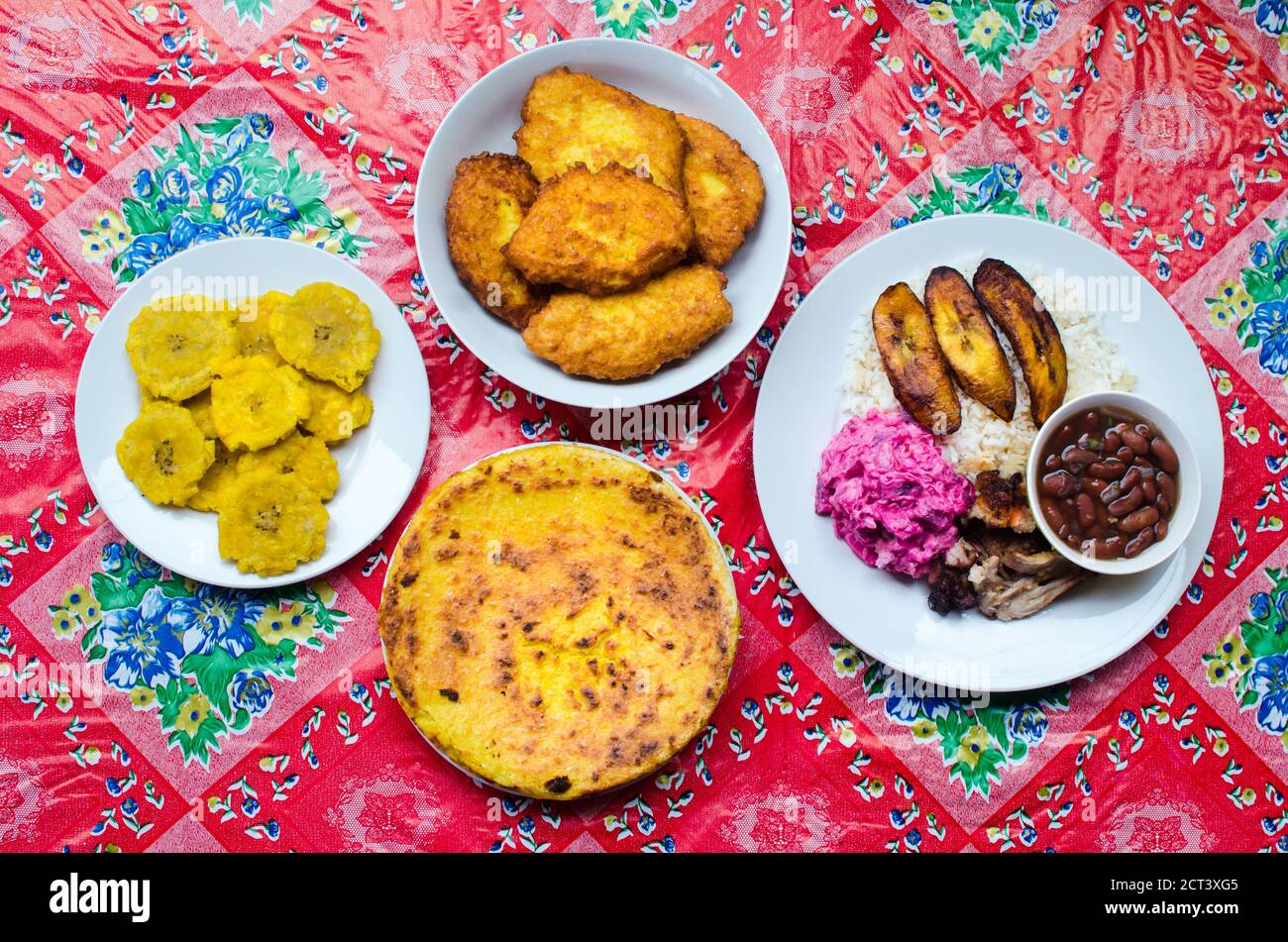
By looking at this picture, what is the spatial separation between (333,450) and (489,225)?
30.1 inches

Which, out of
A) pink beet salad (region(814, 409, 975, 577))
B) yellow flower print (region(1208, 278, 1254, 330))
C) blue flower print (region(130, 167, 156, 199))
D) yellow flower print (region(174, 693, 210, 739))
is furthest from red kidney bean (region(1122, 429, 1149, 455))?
blue flower print (region(130, 167, 156, 199))

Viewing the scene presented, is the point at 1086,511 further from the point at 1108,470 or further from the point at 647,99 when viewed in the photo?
the point at 647,99

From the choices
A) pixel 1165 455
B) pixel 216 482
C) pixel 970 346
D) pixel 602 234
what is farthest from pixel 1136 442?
pixel 216 482

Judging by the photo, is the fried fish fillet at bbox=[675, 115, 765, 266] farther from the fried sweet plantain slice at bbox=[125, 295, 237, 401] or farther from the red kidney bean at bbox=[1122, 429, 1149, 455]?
the fried sweet plantain slice at bbox=[125, 295, 237, 401]

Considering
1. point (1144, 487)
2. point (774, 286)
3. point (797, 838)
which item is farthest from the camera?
point (797, 838)

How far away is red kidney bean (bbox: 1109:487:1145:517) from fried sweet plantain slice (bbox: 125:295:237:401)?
7.63ft

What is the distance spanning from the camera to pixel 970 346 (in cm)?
252

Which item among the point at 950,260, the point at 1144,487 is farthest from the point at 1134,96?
the point at 1144,487

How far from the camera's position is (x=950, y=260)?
2.71m

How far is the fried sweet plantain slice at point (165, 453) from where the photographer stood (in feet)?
8.46

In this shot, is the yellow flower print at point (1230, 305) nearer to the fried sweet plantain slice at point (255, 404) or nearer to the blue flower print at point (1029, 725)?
the blue flower print at point (1029, 725)

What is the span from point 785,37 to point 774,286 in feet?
2.77

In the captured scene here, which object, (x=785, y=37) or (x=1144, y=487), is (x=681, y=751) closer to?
(x=1144, y=487)

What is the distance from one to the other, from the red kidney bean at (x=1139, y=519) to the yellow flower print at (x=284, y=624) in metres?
2.17
